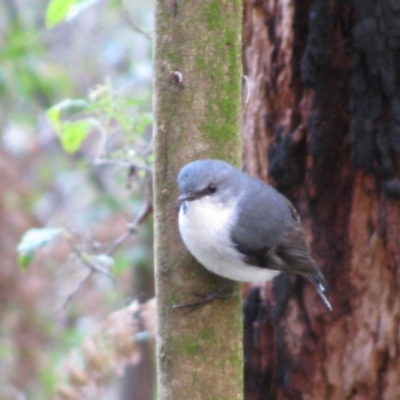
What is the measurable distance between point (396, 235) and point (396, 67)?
2.30 feet

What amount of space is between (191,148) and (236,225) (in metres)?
0.34

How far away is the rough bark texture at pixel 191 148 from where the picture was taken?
96.1 inches

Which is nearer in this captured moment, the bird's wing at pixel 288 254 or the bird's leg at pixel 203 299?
the bird's leg at pixel 203 299

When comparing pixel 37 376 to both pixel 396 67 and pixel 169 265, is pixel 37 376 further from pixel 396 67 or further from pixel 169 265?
pixel 396 67

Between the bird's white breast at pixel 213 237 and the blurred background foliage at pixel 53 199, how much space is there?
1715 millimetres

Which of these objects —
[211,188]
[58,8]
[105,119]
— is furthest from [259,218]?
[58,8]

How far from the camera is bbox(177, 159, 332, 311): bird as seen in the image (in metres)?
2.42

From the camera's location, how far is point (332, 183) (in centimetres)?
314

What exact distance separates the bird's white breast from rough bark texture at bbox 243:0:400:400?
63 centimetres

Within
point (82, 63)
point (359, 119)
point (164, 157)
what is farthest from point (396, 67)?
point (82, 63)

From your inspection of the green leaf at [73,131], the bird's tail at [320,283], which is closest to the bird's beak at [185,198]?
Answer: the bird's tail at [320,283]

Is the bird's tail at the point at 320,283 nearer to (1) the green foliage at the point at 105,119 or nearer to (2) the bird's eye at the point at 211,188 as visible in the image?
(2) the bird's eye at the point at 211,188

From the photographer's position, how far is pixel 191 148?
97.9 inches

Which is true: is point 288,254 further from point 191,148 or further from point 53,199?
point 53,199
